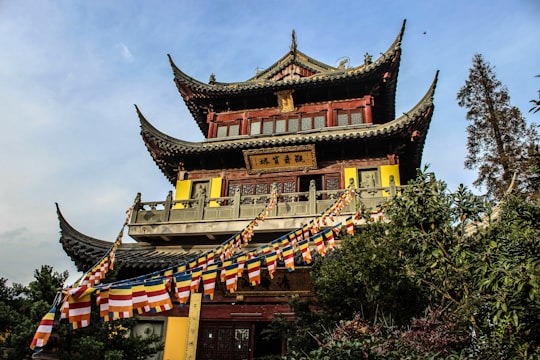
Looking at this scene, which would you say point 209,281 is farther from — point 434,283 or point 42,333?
point 434,283

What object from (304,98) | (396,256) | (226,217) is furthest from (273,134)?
(396,256)

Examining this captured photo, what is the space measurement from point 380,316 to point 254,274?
291 centimetres

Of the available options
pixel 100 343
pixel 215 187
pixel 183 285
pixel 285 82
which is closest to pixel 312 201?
pixel 215 187

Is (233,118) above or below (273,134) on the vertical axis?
above

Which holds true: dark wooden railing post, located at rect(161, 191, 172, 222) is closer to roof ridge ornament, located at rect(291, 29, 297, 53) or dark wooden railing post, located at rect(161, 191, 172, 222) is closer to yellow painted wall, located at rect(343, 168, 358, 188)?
yellow painted wall, located at rect(343, 168, 358, 188)

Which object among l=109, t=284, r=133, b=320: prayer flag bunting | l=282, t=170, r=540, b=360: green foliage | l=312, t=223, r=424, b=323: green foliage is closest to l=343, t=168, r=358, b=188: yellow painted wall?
l=282, t=170, r=540, b=360: green foliage

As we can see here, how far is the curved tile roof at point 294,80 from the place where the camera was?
16609mm

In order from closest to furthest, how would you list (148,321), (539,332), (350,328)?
(539,332)
(350,328)
(148,321)

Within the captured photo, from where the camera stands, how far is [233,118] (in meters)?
17.9

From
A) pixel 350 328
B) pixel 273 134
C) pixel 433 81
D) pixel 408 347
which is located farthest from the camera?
pixel 273 134

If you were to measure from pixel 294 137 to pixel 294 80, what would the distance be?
3211 millimetres

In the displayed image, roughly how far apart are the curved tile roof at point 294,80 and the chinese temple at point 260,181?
0.05 meters

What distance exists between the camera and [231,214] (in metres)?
13.3

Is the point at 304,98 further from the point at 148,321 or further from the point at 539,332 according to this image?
the point at 539,332
